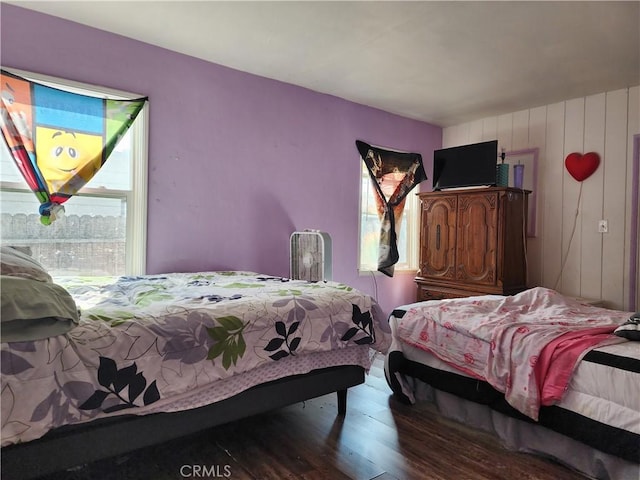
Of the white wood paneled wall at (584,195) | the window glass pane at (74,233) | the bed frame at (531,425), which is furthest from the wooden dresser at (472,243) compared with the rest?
the window glass pane at (74,233)

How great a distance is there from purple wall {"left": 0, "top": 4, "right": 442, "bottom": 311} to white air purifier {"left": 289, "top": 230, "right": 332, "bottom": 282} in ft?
0.83

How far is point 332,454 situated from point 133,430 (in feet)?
2.92

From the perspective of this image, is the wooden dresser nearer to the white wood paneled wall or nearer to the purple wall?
Answer: the white wood paneled wall

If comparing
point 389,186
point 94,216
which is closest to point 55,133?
point 94,216

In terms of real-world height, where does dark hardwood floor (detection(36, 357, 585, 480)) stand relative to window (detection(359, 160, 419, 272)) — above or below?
below

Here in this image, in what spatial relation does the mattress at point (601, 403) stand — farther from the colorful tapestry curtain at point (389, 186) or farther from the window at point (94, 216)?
the window at point (94, 216)

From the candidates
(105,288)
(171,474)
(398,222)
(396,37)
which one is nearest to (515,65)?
(396,37)

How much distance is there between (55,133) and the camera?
2646 millimetres

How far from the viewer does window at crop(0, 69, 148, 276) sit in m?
2.61

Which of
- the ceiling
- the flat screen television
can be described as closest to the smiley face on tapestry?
the ceiling

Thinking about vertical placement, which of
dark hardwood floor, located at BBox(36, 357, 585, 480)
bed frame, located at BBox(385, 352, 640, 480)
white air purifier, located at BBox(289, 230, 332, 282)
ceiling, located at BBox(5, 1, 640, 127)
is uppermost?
ceiling, located at BBox(5, 1, 640, 127)

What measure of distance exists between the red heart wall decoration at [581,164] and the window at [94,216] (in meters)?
3.70

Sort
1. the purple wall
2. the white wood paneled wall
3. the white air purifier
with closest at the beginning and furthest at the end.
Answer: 1. the purple wall
2. the white air purifier
3. the white wood paneled wall

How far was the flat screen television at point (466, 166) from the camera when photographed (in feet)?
13.1
